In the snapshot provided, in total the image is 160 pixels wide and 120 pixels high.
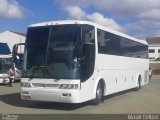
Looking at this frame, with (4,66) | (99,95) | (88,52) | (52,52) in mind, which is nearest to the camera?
(52,52)

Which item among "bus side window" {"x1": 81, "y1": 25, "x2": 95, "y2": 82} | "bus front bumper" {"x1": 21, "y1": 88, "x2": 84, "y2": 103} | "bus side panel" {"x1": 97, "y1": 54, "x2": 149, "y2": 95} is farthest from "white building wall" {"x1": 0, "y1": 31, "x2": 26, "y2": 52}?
"bus front bumper" {"x1": 21, "y1": 88, "x2": 84, "y2": 103}

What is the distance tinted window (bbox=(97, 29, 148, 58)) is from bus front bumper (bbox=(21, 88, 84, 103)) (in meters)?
3.00

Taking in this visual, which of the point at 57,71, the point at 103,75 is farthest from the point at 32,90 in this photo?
the point at 103,75

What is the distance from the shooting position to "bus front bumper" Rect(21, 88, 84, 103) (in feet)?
48.6

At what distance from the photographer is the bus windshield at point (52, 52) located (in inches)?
588

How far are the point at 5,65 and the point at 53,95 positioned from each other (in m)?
18.8

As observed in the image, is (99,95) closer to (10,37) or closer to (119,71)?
(119,71)

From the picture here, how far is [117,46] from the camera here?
2030 cm

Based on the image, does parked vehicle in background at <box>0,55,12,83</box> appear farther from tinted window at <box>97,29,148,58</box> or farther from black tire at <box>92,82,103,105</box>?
black tire at <box>92,82,103,105</box>

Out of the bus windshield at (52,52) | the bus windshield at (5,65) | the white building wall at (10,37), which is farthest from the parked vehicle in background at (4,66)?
A: the white building wall at (10,37)

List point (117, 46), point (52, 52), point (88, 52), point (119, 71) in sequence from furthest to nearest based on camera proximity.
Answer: point (119, 71) < point (117, 46) < point (88, 52) < point (52, 52)

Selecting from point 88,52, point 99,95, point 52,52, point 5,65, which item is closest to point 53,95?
point 52,52

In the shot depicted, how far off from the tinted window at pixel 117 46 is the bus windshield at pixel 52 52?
7.33ft

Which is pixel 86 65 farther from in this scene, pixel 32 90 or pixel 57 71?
pixel 32 90
